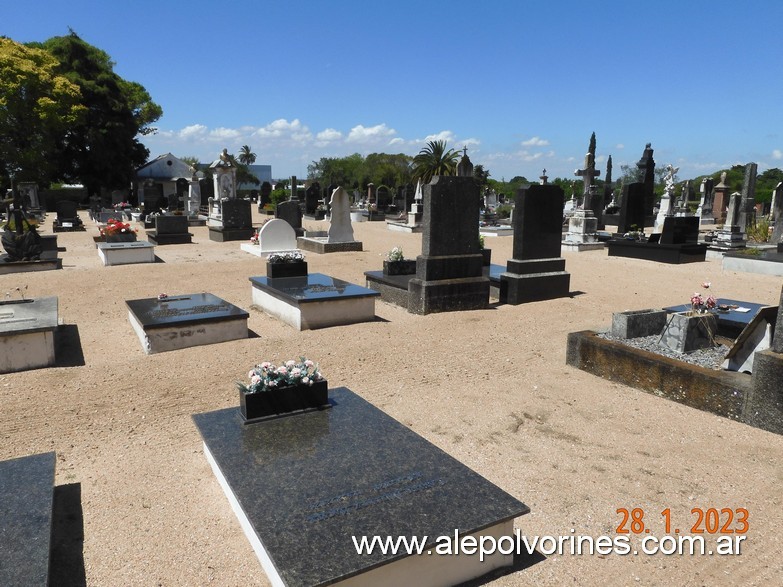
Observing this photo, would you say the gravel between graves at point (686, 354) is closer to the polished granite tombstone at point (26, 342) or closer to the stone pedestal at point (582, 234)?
the polished granite tombstone at point (26, 342)

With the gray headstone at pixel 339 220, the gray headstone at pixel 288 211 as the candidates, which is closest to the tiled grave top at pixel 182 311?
the gray headstone at pixel 339 220

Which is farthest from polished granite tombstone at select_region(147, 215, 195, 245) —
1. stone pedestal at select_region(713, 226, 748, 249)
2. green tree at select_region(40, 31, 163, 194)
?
green tree at select_region(40, 31, 163, 194)

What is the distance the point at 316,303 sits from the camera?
7523mm

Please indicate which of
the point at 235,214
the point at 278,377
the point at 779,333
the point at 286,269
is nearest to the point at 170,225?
the point at 235,214

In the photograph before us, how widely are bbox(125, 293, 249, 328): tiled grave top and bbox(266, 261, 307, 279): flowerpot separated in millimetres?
1370

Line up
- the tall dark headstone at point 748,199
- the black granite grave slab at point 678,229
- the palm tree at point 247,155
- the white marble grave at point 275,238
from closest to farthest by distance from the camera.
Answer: the black granite grave slab at point 678,229
the white marble grave at point 275,238
the tall dark headstone at point 748,199
the palm tree at point 247,155

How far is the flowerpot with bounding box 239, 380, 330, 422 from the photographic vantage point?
395 cm

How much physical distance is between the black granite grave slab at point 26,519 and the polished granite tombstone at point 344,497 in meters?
0.90

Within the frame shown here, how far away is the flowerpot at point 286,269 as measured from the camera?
29.8ft

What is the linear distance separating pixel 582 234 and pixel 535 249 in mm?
8916

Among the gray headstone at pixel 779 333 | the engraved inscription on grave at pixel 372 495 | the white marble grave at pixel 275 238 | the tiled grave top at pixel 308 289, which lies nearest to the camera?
the engraved inscription on grave at pixel 372 495

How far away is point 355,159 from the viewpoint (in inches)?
2992

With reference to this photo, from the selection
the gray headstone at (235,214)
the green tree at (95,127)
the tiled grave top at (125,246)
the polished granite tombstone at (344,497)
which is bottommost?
the polished granite tombstone at (344,497)

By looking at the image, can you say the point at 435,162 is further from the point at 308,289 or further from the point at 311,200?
the point at 308,289
